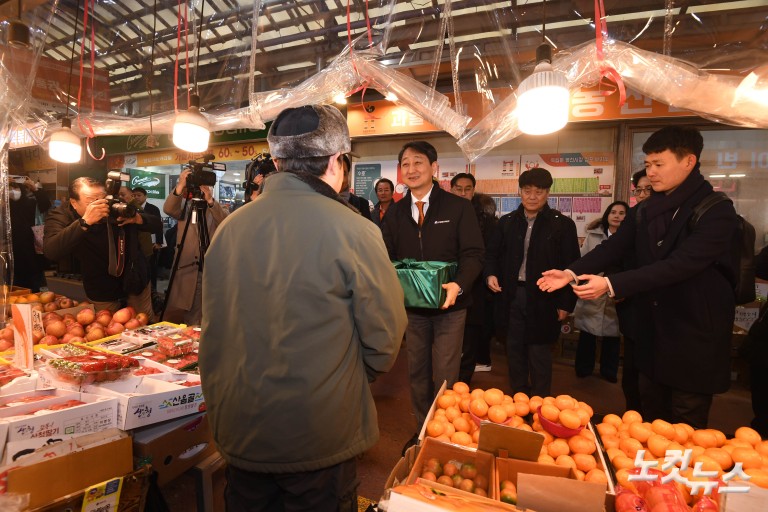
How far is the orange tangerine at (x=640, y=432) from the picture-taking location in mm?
1601

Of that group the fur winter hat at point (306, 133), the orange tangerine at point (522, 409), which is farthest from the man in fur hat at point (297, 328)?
the orange tangerine at point (522, 409)

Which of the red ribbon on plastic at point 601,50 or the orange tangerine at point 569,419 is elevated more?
the red ribbon on plastic at point 601,50

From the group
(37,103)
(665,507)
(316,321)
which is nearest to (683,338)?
(665,507)

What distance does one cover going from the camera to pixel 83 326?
9.04 ft

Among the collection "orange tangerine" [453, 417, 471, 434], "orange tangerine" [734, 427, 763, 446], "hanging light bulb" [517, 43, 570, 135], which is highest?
"hanging light bulb" [517, 43, 570, 135]

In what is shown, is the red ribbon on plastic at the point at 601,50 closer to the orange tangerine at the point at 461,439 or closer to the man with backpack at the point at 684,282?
the man with backpack at the point at 684,282

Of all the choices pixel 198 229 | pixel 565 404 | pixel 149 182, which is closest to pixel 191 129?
pixel 198 229

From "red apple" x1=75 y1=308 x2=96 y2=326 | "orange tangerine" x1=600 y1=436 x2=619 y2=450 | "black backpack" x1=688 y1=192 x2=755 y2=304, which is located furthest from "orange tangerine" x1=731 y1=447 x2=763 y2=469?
"red apple" x1=75 y1=308 x2=96 y2=326

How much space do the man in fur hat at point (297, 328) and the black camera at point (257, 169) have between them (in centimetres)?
173

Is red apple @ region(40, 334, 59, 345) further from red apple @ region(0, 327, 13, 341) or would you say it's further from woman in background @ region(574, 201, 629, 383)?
woman in background @ region(574, 201, 629, 383)

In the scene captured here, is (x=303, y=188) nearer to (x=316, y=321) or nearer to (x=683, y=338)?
(x=316, y=321)

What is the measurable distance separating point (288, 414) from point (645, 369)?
6.08ft

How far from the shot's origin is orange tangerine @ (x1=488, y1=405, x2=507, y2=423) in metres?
1.68

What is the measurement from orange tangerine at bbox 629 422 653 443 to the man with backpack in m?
0.40
